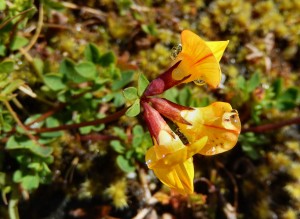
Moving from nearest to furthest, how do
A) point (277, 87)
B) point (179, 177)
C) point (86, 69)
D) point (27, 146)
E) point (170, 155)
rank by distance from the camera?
1. point (170, 155)
2. point (179, 177)
3. point (27, 146)
4. point (86, 69)
5. point (277, 87)

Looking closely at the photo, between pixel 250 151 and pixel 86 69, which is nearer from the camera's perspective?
pixel 86 69

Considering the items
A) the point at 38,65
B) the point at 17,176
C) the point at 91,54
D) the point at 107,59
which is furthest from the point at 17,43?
the point at 17,176

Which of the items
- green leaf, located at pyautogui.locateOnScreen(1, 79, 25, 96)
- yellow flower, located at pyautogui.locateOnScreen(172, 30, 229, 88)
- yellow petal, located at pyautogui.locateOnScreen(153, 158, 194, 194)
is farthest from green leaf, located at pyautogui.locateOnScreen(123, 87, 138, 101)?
green leaf, located at pyautogui.locateOnScreen(1, 79, 25, 96)

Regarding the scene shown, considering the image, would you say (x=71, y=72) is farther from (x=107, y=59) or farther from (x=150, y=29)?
(x=150, y=29)

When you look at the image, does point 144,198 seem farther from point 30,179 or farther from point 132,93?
point 132,93

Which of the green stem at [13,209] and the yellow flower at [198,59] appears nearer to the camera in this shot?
the yellow flower at [198,59]

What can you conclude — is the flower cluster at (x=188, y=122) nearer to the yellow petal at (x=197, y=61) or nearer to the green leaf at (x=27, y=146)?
the yellow petal at (x=197, y=61)

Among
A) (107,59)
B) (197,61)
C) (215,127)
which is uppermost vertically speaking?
(197,61)

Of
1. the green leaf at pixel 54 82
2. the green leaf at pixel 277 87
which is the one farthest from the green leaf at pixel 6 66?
the green leaf at pixel 277 87
